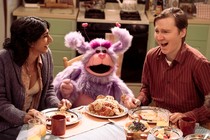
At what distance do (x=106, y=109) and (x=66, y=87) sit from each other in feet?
1.88

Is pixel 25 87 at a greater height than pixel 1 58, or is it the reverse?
pixel 1 58

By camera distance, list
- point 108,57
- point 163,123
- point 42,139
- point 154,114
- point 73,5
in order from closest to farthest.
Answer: point 42,139 → point 163,123 → point 154,114 → point 108,57 → point 73,5

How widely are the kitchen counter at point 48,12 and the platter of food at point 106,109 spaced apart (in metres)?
1.99

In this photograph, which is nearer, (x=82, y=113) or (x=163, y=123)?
(x=163, y=123)

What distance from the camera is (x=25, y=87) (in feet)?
7.81

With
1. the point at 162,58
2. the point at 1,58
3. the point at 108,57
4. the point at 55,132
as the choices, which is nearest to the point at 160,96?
the point at 162,58

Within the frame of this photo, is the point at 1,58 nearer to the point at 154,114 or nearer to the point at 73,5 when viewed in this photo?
the point at 154,114

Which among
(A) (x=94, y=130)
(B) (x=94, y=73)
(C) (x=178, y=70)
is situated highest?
(C) (x=178, y=70)

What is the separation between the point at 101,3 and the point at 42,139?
2850 millimetres

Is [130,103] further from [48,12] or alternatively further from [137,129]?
[48,12]

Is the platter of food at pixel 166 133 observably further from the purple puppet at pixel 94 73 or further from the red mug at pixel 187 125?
the purple puppet at pixel 94 73

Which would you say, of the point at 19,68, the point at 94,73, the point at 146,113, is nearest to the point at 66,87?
the point at 94,73

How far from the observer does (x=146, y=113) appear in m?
2.18

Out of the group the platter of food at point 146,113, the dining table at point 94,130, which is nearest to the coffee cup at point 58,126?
the dining table at point 94,130
